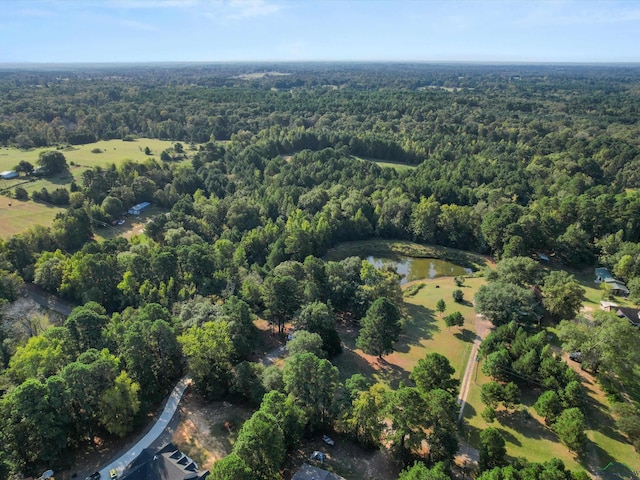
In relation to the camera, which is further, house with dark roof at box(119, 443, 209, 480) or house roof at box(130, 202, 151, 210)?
house roof at box(130, 202, 151, 210)

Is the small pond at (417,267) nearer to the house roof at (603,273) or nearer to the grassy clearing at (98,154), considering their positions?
the house roof at (603,273)

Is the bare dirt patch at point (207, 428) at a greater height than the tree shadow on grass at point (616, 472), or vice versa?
the bare dirt patch at point (207, 428)

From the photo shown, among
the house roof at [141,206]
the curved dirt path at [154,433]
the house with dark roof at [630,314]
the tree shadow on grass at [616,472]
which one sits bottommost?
the tree shadow on grass at [616,472]

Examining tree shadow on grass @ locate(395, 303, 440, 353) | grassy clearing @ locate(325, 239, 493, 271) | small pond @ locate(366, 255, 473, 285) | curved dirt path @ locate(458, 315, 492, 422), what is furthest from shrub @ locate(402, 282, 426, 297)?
grassy clearing @ locate(325, 239, 493, 271)

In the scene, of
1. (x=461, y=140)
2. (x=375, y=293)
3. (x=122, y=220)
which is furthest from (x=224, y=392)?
(x=461, y=140)

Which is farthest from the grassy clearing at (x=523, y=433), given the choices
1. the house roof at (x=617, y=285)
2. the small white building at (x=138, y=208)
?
the small white building at (x=138, y=208)

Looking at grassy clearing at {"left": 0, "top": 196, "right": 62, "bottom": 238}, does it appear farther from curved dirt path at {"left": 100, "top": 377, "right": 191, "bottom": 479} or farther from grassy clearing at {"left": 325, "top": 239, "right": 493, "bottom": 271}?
grassy clearing at {"left": 325, "top": 239, "right": 493, "bottom": 271}

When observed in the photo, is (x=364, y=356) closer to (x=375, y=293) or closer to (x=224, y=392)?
(x=375, y=293)
